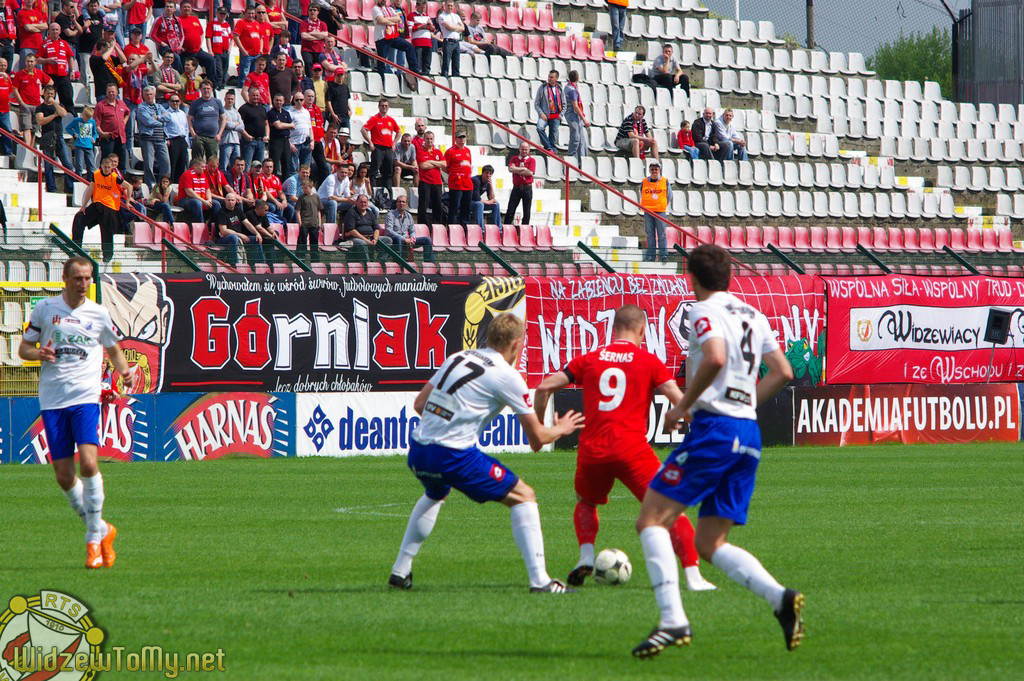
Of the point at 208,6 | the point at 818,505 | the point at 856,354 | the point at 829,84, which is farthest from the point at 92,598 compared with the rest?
the point at 829,84

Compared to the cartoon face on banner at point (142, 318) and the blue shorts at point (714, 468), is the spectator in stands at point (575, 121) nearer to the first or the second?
the cartoon face on banner at point (142, 318)

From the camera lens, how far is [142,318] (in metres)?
20.9

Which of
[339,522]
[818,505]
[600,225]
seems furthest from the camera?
[600,225]

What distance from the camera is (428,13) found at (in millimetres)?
33500

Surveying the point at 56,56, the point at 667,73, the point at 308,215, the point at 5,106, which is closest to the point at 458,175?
the point at 308,215

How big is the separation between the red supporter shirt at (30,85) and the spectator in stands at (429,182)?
662 cm

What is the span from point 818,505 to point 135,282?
10522 millimetres

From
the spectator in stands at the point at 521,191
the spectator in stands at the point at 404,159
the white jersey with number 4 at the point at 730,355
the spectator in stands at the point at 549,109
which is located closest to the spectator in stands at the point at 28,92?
the spectator in stands at the point at 404,159

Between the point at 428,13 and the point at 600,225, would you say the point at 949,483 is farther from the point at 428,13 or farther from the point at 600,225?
the point at 428,13

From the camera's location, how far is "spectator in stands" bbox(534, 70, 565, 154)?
31016 millimetres

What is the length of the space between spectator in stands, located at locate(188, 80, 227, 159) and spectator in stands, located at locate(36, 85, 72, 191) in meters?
2.09

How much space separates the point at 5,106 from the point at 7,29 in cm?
178

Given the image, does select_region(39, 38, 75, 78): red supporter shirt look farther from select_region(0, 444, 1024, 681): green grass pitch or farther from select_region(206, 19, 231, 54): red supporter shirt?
select_region(0, 444, 1024, 681): green grass pitch

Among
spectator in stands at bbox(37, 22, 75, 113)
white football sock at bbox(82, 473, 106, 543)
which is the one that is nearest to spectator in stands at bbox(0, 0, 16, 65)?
spectator in stands at bbox(37, 22, 75, 113)
